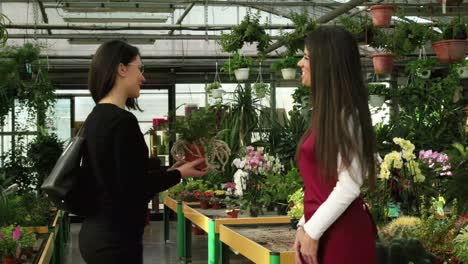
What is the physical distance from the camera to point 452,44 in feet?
20.0

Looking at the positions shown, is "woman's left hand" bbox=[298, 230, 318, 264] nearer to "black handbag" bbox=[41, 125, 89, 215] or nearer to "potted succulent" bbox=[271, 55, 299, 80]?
"black handbag" bbox=[41, 125, 89, 215]

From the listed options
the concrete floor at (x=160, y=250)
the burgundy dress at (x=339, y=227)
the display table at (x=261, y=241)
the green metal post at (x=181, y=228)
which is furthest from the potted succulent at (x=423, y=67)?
the burgundy dress at (x=339, y=227)

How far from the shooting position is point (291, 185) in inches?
244

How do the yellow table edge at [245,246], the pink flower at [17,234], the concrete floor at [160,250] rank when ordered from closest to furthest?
the yellow table edge at [245,246], the pink flower at [17,234], the concrete floor at [160,250]

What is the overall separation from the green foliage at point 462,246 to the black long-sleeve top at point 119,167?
55.4 inches

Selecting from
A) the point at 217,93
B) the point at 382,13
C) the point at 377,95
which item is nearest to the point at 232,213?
the point at 382,13

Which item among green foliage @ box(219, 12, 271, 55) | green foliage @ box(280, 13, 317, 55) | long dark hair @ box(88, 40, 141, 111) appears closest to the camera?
long dark hair @ box(88, 40, 141, 111)

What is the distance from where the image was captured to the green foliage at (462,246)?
2.96 metres

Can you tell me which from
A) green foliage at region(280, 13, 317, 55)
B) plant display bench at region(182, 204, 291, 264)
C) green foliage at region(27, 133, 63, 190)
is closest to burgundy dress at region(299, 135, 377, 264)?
plant display bench at region(182, 204, 291, 264)

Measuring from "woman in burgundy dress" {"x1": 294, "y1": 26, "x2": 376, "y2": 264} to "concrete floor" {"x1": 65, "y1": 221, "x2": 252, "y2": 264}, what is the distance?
6.11m

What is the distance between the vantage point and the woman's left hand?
2.06m

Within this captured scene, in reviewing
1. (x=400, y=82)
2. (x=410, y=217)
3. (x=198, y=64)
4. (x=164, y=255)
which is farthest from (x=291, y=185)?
(x=400, y=82)

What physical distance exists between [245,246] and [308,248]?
2096mm

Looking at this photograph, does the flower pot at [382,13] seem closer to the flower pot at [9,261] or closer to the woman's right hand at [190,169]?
the flower pot at [9,261]
